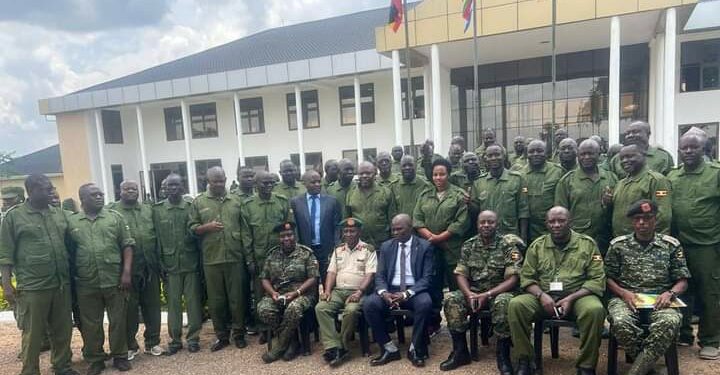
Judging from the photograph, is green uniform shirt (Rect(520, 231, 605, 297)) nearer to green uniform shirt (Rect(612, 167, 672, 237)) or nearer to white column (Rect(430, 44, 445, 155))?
green uniform shirt (Rect(612, 167, 672, 237))

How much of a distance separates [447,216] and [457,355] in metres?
1.33

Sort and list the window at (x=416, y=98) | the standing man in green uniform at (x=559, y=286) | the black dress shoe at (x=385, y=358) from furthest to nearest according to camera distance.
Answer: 1. the window at (x=416, y=98)
2. the black dress shoe at (x=385, y=358)
3. the standing man in green uniform at (x=559, y=286)

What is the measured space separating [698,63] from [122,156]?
2421 centimetres

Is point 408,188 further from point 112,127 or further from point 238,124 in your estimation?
point 112,127

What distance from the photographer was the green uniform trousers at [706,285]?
151 inches

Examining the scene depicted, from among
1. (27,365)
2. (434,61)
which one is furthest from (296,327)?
(434,61)

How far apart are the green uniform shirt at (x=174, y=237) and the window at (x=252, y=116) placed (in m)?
16.2

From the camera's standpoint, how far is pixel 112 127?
23047mm

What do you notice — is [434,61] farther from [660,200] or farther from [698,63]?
[660,200]

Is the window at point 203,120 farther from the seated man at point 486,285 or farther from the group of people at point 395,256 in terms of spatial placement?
the seated man at point 486,285

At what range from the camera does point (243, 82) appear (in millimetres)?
18828

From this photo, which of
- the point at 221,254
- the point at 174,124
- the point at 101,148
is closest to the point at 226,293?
the point at 221,254

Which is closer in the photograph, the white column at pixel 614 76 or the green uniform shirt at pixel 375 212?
the green uniform shirt at pixel 375 212

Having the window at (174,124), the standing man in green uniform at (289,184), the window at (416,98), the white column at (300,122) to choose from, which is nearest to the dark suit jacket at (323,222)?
the standing man in green uniform at (289,184)
